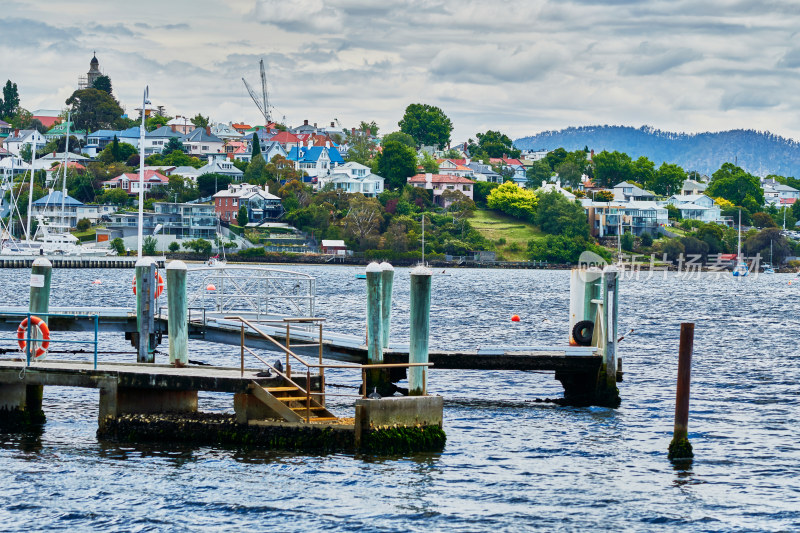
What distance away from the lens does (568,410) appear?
2959 centimetres

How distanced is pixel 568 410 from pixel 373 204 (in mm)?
163822

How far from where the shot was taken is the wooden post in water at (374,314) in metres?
27.1

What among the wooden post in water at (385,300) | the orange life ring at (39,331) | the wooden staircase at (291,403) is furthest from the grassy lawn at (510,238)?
the wooden staircase at (291,403)

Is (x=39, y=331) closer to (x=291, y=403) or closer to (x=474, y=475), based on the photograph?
(x=291, y=403)

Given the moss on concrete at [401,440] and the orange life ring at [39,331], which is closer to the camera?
the moss on concrete at [401,440]

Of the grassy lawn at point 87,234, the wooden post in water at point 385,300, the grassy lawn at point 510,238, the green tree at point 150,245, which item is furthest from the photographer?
the grassy lawn at point 510,238

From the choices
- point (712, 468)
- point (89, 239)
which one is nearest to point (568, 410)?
point (712, 468)

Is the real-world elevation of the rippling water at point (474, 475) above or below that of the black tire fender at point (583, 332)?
below

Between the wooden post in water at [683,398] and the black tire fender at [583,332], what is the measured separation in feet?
18.7

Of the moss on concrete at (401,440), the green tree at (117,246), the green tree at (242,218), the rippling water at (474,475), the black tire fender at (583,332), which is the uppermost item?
the green tree at (242,218)

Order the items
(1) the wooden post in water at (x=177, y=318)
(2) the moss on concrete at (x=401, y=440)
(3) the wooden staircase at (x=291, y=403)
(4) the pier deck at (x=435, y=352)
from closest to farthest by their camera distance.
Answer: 1. (2) the moss on concrete at (x=401, y=440)
2. (3) the wooden staircase at (x=291, y=403)
3. (1) the wooden post in water at (x=177, y=318)
4. (4) the pier deck at (x=435, y=352)

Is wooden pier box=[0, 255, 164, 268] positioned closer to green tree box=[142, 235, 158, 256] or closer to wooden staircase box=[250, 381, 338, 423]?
green tree box=[142, 235, 158, 256]

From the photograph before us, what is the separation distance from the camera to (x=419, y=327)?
23422 mm

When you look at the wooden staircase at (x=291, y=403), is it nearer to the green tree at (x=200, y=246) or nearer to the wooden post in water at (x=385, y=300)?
the wooden post in water at (x=385, y=300)
